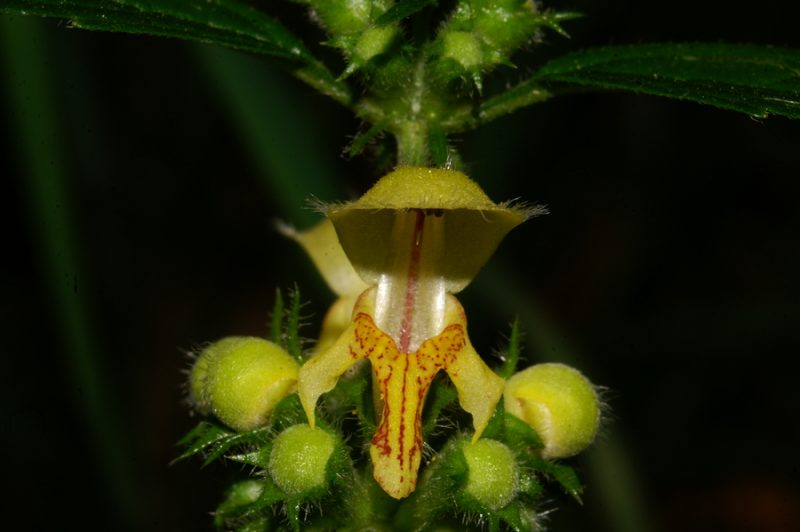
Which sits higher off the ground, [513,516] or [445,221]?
[445,221]

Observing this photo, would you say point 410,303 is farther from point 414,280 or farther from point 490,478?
point 490,478

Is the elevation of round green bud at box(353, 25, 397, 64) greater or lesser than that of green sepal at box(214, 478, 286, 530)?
greater

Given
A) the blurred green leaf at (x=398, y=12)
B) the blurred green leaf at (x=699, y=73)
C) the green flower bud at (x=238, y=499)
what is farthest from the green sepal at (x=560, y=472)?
the blurred green leaf at (x=398, y=12)

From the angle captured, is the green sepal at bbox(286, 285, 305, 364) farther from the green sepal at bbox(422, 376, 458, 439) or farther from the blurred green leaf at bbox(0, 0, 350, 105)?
the blurred green leaf at bbox(0, 0, 350, 105)

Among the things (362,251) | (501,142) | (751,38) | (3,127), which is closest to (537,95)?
(362,251)

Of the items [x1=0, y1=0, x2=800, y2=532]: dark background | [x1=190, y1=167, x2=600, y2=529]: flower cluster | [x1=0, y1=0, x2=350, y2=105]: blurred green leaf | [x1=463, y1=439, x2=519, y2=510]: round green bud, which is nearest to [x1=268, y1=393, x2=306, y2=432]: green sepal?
[x1=190, y1=167, x2=600, y2=529]: flower cluster

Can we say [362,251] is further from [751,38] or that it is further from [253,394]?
[751,38]

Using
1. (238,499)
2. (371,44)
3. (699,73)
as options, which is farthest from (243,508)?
(699,73)
